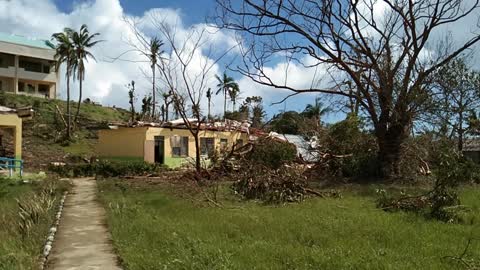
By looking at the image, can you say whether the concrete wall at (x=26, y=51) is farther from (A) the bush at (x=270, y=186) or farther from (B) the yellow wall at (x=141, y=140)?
(A) the bush at (x=270, y=186)

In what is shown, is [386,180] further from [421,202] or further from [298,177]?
[421,202]

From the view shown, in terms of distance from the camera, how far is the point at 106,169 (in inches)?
1093

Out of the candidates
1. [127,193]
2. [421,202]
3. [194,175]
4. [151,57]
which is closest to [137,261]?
[421,202]

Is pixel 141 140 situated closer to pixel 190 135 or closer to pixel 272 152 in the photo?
pixel 190 135

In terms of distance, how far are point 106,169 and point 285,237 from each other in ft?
67.8

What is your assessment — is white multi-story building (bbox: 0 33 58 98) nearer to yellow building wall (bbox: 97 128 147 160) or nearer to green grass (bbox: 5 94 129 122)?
green grass (bbox: 5 94 129 122)

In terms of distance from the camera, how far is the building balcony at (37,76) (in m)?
60.2

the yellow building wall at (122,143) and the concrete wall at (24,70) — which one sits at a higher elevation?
the concrete wall at (24,70)

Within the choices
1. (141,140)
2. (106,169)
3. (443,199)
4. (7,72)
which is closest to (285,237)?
(443,199)

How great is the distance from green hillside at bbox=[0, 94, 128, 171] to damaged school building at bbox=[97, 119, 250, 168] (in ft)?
16.2

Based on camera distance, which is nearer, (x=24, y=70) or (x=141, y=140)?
(x=141, y=140)

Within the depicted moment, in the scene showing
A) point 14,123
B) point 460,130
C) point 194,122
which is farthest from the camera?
point 194,122

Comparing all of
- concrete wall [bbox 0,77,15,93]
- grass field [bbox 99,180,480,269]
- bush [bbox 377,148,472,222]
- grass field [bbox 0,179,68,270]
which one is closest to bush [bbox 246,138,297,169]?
grass field [bbox 99,180,480,269]

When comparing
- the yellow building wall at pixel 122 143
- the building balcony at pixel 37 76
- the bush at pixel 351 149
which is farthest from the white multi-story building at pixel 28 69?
the bush at pixel 351 149
